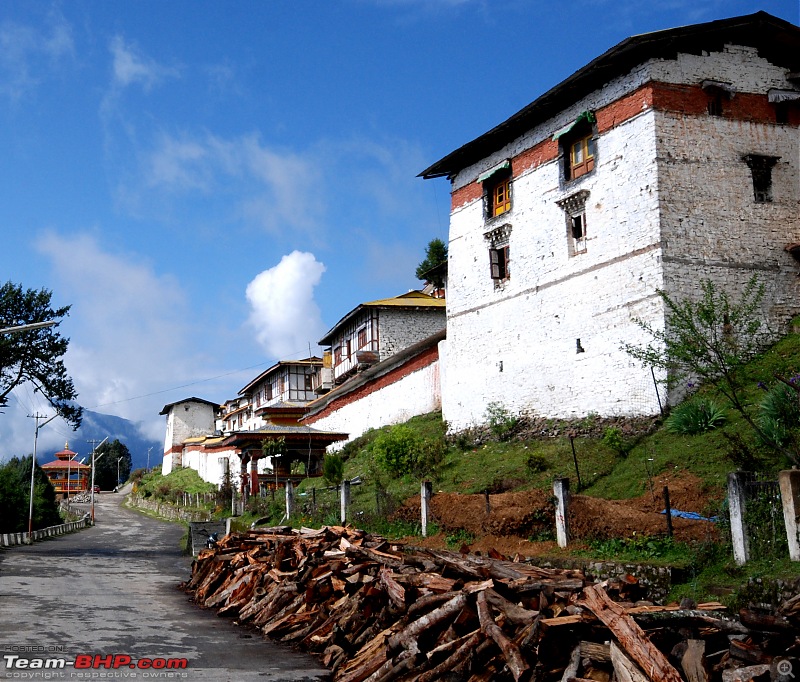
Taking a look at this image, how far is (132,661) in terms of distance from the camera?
10.6m

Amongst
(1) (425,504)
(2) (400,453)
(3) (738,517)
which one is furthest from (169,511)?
(3) (738,517)

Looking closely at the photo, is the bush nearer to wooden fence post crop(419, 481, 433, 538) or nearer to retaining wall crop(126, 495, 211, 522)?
wooden fence post crop(419, 481, 433, 538)

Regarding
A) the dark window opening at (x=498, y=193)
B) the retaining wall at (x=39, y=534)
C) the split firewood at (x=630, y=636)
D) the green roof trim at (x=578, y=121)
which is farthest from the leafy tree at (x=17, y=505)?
the split firewood at (x=630, y=636)

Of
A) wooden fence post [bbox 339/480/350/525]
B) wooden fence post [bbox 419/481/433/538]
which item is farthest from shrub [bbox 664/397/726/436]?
wooden fence post [bbox 339/480/350/525]

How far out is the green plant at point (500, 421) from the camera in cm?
2820

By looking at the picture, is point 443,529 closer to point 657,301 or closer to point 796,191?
point 657,301

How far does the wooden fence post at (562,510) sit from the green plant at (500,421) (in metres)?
13.3

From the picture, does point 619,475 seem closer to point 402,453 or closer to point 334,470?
point 402,453

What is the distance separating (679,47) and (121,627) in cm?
2156

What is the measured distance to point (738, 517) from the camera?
1138cm

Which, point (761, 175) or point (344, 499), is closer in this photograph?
point (344, 499)

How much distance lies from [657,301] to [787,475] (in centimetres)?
1263

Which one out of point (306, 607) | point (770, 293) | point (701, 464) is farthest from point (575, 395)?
point (306, 607)

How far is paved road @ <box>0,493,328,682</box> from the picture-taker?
407 inches
